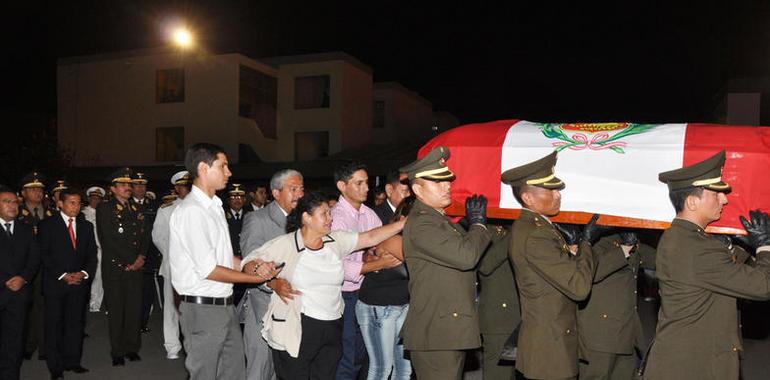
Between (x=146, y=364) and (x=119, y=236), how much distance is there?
4.64ft

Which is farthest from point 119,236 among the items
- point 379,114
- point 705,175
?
point 379,114

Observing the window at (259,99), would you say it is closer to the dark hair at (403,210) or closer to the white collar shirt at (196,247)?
the dark hair at (403,210)

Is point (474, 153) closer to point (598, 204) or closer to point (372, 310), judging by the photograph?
point (598, 204)

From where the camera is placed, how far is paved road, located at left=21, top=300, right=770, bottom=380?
6.06 meters

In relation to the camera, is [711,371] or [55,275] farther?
[55,275]

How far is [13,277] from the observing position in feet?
17.7

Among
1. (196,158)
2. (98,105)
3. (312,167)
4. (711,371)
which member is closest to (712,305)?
(711,371)

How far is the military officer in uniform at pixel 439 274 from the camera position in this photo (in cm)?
344

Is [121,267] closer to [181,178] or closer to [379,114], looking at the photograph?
[181,178]

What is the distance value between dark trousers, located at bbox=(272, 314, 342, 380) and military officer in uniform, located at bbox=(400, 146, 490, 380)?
638mm

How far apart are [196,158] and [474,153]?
209 cm

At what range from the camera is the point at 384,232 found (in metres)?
4.30

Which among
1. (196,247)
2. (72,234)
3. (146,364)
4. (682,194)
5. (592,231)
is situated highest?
(682,194)

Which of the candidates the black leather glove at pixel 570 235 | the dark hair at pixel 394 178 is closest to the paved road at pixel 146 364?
the dark hair at pixel 394 178
